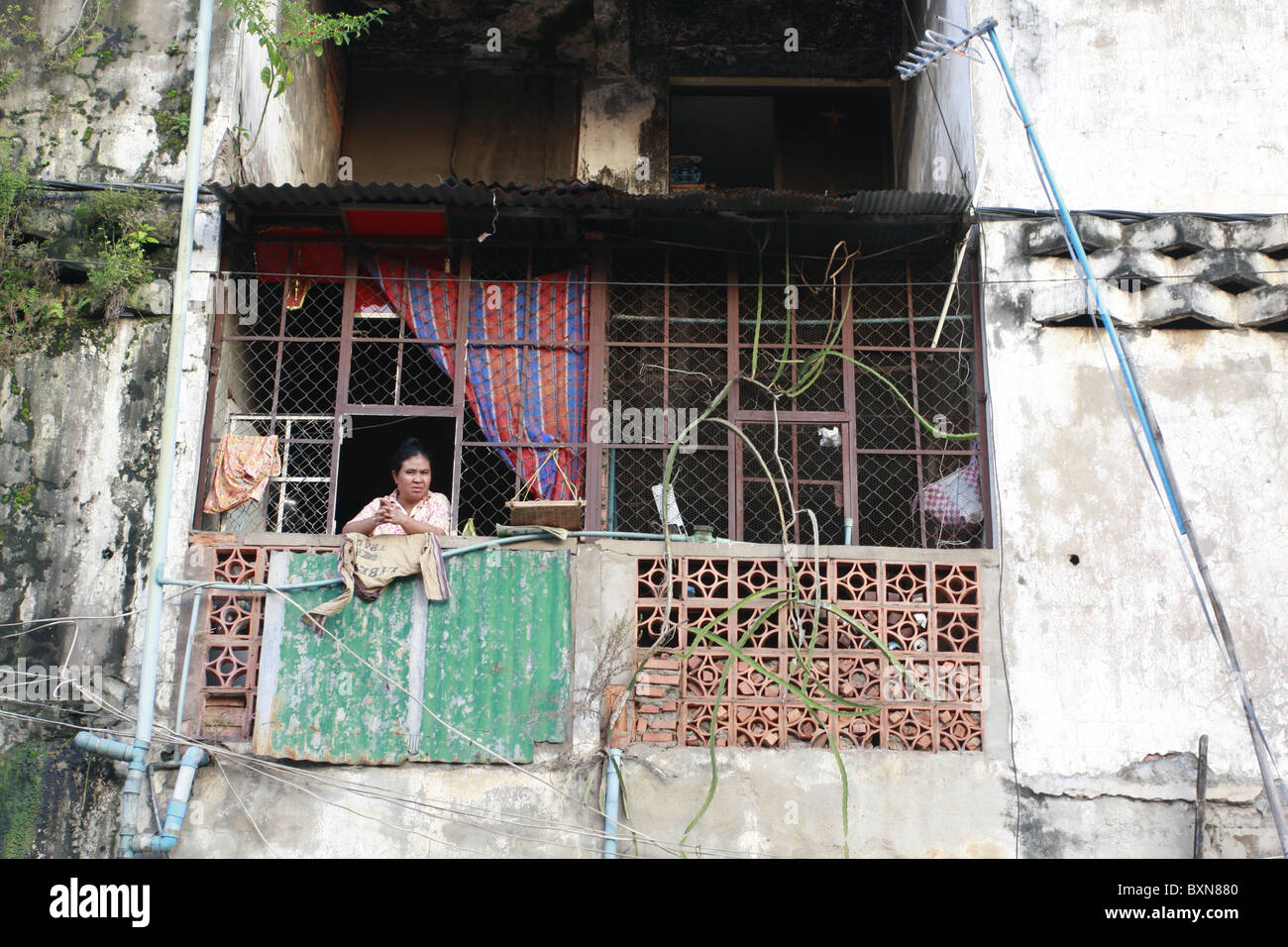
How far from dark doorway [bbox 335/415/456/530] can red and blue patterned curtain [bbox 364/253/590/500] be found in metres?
2.25

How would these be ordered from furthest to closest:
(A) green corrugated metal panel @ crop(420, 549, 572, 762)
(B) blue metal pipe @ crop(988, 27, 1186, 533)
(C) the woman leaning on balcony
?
1. (C) the woman leaning on balcony
2. (A) green corrugated metal panel @ crop(420, 549, 572, 762)
3. (B) blue metal pipe @ crop(988, 27, 1186, 533)

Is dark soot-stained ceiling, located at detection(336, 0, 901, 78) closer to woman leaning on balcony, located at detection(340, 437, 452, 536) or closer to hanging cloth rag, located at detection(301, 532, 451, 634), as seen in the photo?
woman leaning on balcony, located at detection(340, 437, 452, 536)

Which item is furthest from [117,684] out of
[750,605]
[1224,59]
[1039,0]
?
[1224,59]

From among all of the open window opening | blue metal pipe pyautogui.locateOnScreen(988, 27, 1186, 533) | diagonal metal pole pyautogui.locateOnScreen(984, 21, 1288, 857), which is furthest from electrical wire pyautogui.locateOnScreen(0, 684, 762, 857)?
the open window opening

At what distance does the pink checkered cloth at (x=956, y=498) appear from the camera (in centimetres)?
701

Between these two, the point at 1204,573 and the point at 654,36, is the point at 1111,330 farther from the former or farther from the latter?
the point at 654,36

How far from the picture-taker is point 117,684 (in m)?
6.43

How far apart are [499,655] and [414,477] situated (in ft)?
3.69

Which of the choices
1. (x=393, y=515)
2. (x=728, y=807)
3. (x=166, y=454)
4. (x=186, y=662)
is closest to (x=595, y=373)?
(x=393, y=515)

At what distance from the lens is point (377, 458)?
10.7 metres

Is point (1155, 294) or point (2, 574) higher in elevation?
point (1155, 294)

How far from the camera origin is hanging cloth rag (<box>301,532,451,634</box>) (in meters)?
6.52

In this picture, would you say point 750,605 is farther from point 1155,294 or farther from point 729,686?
point 1155,294

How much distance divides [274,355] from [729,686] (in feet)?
11.4
